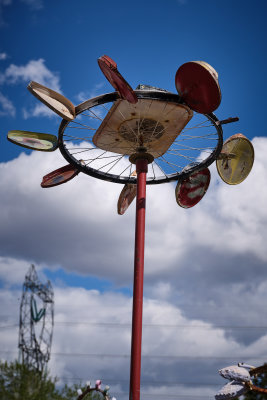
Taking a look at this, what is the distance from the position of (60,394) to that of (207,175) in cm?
1230

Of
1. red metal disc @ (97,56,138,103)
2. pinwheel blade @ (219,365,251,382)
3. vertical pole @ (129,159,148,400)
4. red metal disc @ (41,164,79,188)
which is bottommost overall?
pinwheel blade @ (219,365,251,382)

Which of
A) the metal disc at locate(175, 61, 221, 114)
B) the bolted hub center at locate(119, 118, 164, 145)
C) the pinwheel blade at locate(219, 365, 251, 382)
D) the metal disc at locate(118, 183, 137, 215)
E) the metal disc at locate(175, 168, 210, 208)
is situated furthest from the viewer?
the metal disc at locate(118, 183, 137, 215)

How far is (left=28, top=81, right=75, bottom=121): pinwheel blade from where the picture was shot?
16.1m

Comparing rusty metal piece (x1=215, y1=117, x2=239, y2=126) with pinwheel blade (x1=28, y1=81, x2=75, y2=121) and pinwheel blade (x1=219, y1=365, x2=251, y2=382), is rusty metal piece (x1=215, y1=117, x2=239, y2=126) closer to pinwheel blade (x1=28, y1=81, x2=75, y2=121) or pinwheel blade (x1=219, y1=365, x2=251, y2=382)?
pinwheel blade (x1=28, y1=81, x2=75, y2=121)

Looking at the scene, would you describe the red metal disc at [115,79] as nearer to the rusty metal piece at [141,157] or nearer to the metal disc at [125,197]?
the rusty metal piece at [141,157]

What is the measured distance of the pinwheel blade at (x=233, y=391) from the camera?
41.3ft

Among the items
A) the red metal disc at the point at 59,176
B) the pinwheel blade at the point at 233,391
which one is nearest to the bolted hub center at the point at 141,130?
the red metal disc at the point at 59,176

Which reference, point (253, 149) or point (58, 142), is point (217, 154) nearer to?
point (253, 149)

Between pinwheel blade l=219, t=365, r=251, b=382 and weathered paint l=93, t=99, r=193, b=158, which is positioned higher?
weathered paint l=93, t=99, r=193, b=158

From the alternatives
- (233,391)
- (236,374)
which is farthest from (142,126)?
(233,391)

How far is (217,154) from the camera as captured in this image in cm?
2002

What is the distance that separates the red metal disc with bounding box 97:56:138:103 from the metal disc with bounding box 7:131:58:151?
4273 millimetres

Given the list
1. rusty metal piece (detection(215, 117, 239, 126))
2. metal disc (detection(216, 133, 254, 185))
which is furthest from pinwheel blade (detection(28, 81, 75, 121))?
metal disc (detection(216, 133, 254, 185))

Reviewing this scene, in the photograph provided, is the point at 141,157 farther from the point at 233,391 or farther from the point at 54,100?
the point at 233,391
